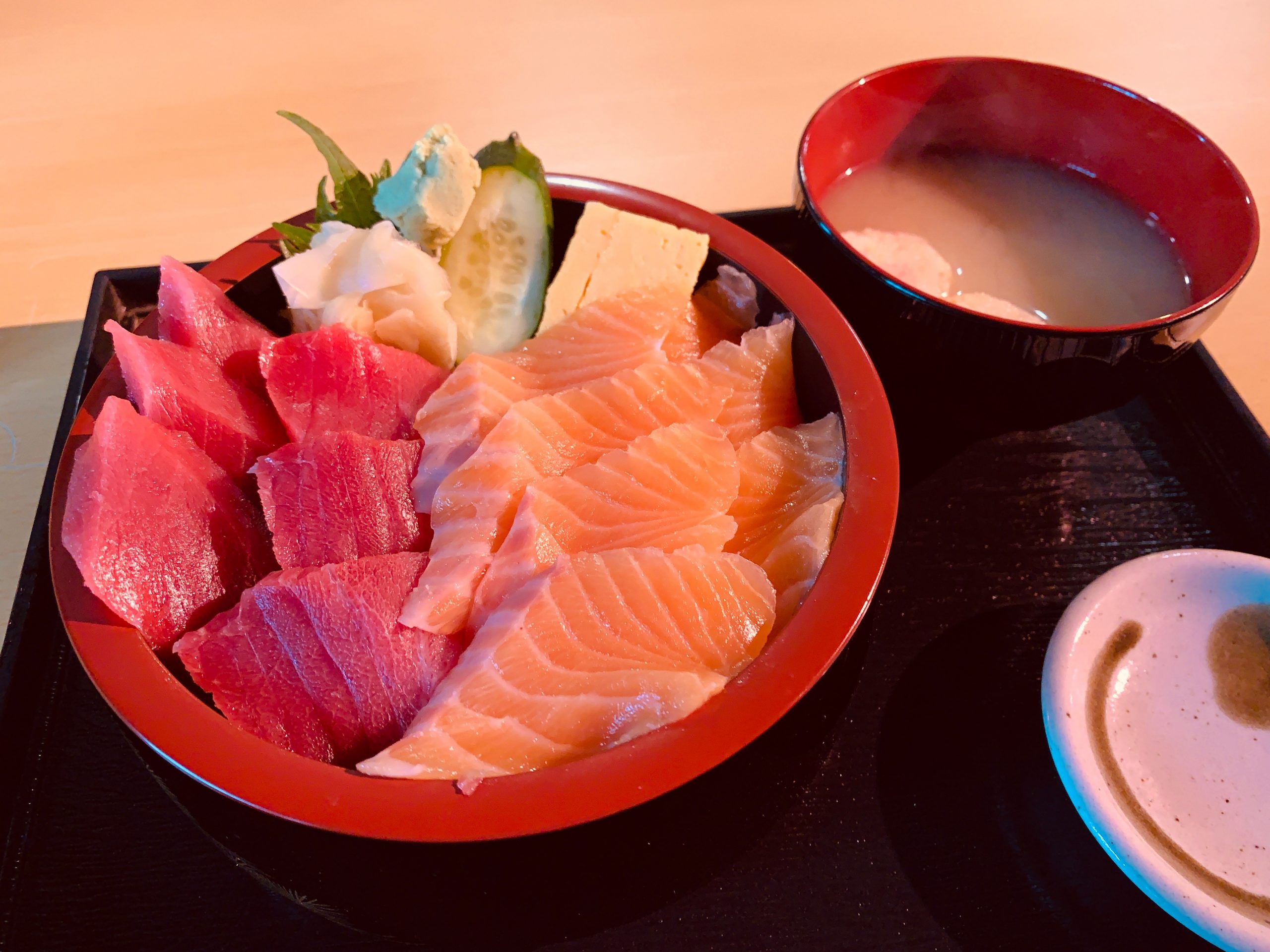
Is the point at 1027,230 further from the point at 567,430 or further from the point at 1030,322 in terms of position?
the point at 567,430

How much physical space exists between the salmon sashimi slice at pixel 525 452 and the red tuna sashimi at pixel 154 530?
279 mm

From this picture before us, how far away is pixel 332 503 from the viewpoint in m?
1.02

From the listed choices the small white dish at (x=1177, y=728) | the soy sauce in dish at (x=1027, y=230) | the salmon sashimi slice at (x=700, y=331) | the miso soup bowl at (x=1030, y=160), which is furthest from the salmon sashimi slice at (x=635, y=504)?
the soy sauce in dish at (x=1027, y=230)

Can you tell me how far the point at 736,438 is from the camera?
1.20 metres

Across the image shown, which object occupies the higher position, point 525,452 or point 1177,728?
point 525,452

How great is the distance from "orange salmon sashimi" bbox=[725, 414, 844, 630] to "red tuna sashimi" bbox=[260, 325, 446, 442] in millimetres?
509

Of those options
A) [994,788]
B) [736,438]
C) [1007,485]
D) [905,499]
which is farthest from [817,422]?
[994,788]

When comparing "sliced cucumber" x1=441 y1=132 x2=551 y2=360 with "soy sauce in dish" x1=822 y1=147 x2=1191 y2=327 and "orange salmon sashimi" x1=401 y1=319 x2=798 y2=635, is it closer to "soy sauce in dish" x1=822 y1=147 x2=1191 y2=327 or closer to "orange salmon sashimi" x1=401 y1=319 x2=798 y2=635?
"orange salmon sashimi" x1=401 y1=319 x2=798 y2=635

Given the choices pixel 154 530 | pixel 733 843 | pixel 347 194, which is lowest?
pixel 733 843

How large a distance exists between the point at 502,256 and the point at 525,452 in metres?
0.42

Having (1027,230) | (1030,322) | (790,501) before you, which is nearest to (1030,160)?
(1027,230)

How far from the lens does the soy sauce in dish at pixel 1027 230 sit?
4.41 ft

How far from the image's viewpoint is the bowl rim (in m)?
1.11

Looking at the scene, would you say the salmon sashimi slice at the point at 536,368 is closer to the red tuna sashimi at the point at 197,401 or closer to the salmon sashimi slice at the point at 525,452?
the salmon sashimi slice at the point at 525,452
